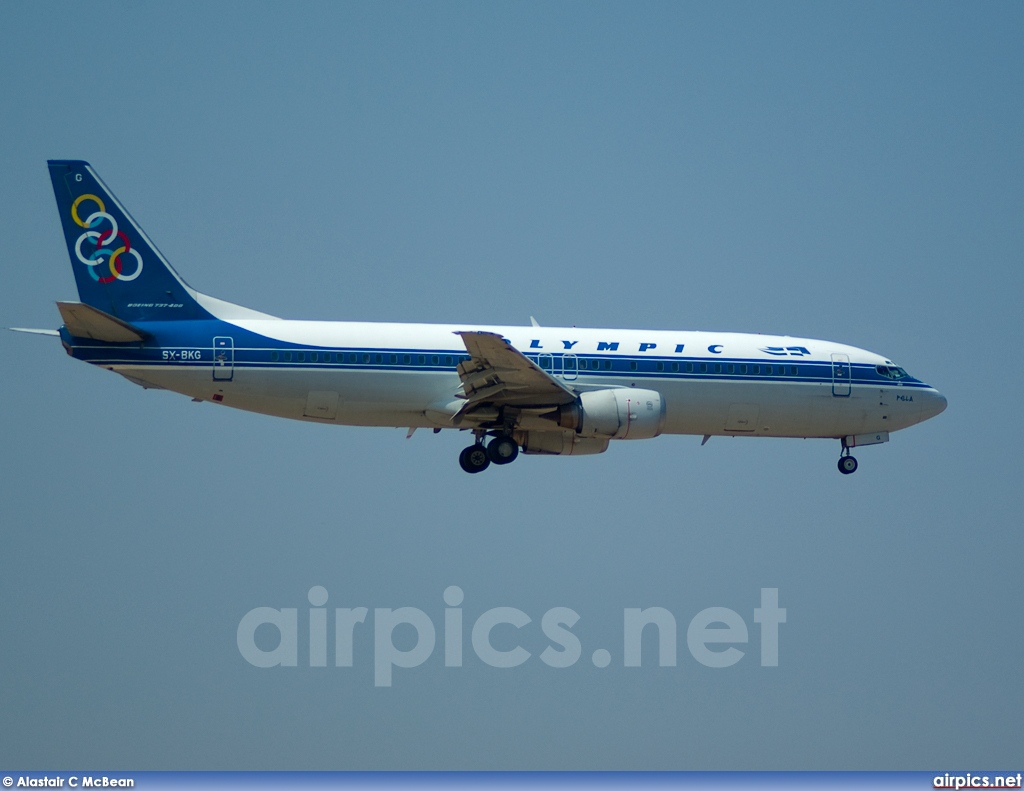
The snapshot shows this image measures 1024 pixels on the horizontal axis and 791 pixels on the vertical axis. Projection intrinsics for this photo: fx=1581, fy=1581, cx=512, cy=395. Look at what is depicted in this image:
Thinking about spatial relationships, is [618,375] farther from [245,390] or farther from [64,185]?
[64,185]

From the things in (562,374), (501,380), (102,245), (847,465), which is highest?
(102,245)

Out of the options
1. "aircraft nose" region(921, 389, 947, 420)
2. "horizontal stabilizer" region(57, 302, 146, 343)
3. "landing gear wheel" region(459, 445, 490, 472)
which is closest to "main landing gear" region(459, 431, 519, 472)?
"landing gear wheel" region(459, 445, 490, 472)

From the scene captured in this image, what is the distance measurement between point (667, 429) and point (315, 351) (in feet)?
32.5

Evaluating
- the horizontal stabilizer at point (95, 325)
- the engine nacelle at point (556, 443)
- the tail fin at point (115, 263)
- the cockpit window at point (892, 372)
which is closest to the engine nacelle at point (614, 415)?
the engine nacelle at point (556, 443)

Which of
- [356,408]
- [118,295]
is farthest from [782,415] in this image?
[118,295]

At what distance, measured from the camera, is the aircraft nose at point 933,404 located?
4606 cm

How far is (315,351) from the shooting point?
40.8 meters

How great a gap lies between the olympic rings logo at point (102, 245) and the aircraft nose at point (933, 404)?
22564mm

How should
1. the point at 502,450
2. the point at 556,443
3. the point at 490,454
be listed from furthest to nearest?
1. the point at 556,443
2. the point at 490,454
3. the point at 502,450

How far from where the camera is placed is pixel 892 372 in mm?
45781

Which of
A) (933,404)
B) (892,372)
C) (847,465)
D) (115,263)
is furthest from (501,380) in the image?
(933,404)

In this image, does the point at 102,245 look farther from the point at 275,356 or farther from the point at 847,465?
the point at 847,465

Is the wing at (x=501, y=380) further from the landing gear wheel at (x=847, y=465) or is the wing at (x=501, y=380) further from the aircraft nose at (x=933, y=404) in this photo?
the aircraft nose at (x=933, y=404)

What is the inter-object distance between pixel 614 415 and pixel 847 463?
8583 millimetres
